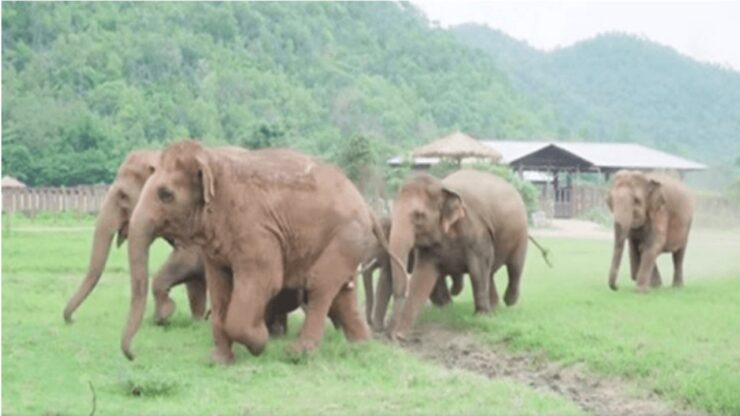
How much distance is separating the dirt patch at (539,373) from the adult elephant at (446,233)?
434mm

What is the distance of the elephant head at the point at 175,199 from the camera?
25.8 feet

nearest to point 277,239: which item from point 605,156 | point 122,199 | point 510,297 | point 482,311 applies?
point 122,199

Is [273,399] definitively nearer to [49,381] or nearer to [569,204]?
[49,381]

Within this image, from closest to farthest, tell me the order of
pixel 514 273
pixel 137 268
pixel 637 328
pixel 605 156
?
1. pixel 137 268
2. pixel 637 328
3. pixel 514 273
4. pixel 605 156

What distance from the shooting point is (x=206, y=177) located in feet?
25.8

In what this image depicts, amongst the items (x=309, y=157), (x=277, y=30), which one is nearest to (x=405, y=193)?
(x=309, y=157)

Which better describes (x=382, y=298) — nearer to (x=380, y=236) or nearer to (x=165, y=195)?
(x=380, y=236)

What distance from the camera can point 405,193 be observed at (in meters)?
10.5

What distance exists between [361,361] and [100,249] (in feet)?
8.59

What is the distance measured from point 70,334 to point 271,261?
6.72 ft

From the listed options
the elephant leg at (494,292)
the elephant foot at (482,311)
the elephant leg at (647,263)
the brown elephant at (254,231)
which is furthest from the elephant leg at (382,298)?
the elephant leg at (647,263)

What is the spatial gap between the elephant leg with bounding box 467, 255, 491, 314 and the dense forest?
78.2 feet

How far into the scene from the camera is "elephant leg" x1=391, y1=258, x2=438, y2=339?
1030cm

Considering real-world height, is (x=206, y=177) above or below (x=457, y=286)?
above
